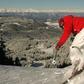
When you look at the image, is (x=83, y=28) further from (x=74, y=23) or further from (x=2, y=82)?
(x=2, y=82)

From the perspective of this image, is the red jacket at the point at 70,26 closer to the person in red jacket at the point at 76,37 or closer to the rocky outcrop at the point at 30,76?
the person in red jacket at the point at 76,37

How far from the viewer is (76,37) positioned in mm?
11078

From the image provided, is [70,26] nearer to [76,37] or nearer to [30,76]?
[76,37]

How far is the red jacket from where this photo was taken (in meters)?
10.8

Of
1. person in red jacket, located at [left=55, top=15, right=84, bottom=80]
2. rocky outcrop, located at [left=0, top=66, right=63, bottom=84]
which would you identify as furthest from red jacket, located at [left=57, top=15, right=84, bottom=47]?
rocky outcrop, located at [left=0, top=66, right=63, bottom=84]

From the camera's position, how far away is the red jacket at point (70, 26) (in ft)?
35.3

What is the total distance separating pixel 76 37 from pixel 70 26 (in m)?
0.43

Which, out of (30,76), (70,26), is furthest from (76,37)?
(30,76)

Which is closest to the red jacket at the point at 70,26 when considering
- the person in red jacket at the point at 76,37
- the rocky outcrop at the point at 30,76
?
the person in red jacket at the point at 76,37

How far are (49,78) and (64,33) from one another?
202cm

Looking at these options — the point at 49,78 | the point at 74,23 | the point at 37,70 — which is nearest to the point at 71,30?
the point at 74,23

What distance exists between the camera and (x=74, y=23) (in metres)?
10.9

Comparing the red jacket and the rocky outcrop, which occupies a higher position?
the red jacket

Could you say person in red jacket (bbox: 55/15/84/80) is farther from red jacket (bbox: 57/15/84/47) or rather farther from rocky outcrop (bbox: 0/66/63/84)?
rocky outcrop (bbox: 0/66/63/84)
